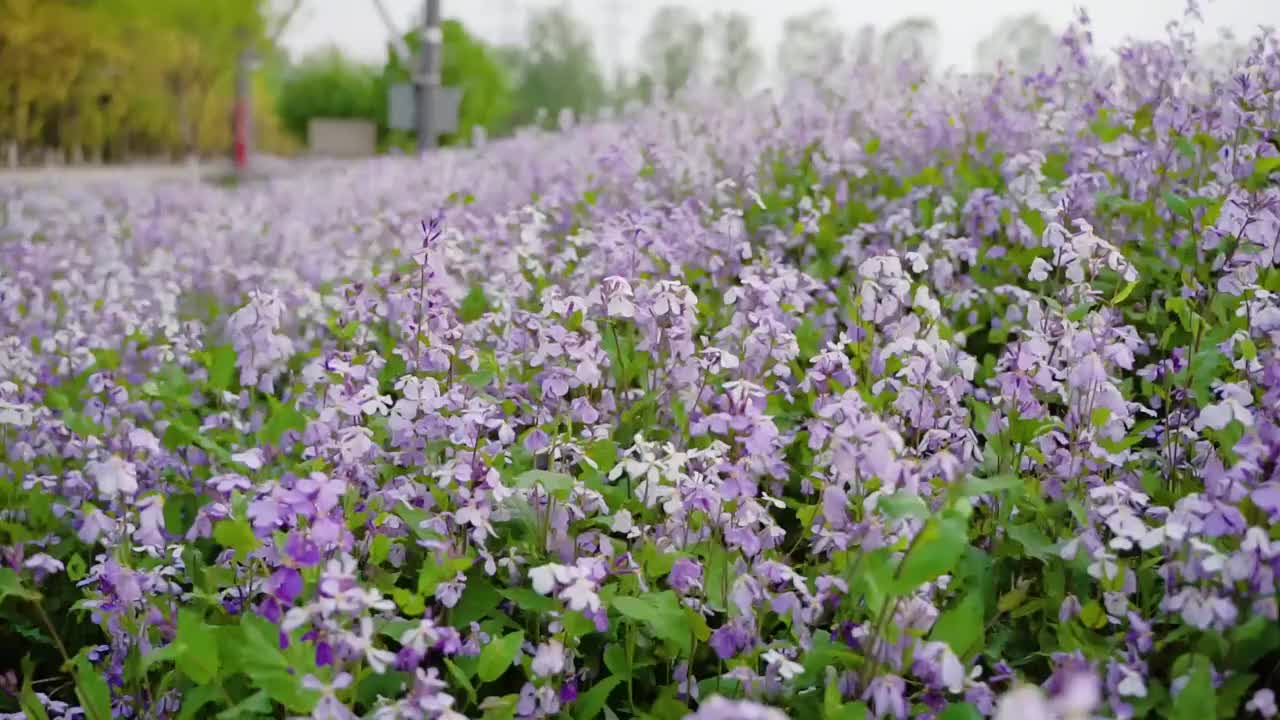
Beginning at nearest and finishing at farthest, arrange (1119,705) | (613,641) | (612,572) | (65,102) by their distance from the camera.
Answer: (1119,705), (612,572), (613,641), (65,102)

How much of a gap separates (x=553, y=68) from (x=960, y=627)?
4294 cm

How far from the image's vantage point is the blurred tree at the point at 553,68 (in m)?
40.8

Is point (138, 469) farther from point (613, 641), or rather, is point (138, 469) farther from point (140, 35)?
point (140, 35)

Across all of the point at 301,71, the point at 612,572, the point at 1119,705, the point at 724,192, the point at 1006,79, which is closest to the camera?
the point at 1119,705

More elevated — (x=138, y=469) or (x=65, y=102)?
(x=65, y=102)

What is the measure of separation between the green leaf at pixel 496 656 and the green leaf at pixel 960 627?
3.11 feet

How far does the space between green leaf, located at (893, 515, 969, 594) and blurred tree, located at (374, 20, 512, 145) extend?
2595 centimetres

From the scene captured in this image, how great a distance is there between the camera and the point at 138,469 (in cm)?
393

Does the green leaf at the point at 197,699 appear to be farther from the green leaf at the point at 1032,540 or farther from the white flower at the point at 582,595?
the green leaf at the point at 1032,540

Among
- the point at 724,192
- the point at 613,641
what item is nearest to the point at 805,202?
the point at 724,192

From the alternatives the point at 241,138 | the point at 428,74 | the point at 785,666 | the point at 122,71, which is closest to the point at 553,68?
the point at 241,138

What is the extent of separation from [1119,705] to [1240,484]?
0.54 m

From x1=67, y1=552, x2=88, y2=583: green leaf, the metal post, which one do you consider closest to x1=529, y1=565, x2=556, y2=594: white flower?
x1=67, y1=552, x2=88, y2=583: green leaf

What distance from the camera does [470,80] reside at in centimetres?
3133
